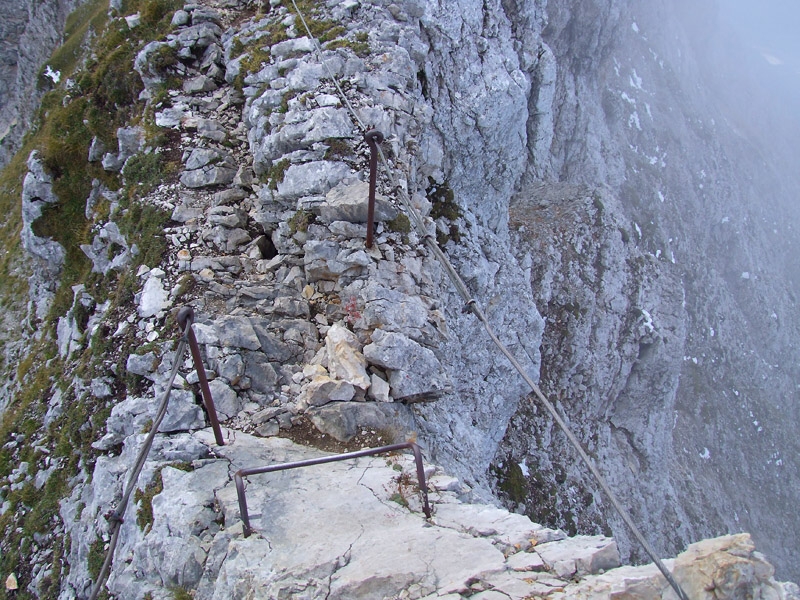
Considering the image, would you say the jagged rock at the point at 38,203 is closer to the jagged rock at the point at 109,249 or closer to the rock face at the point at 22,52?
the jagged rock at the point at 109,249

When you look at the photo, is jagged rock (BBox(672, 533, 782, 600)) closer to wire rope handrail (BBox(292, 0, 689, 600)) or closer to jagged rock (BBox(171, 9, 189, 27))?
wire rope handrail (BBox(292, 0, 689, 600))

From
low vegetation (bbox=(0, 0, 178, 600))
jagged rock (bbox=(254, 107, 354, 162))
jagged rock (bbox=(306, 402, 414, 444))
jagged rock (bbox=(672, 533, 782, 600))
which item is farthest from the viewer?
jagged rock (bbox=(254, 107, 354, 162))

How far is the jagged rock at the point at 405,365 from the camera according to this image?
8.20m

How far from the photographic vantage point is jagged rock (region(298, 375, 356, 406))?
777cm

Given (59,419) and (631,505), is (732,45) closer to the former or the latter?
(631,505)

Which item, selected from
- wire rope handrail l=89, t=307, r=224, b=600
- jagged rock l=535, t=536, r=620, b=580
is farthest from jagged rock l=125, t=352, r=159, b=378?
jagged rock l=535, t=536, r=620, b=580

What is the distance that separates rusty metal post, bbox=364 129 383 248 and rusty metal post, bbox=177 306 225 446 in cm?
380

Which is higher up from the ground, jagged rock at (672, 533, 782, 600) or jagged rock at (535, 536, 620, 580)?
jagged rock at (672, 533, 782, 600)

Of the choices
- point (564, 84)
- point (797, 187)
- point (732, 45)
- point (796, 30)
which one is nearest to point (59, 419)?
point (564, 84)

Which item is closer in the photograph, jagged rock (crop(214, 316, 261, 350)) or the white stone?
jagged rock (crop(214, 316, 261, 350))

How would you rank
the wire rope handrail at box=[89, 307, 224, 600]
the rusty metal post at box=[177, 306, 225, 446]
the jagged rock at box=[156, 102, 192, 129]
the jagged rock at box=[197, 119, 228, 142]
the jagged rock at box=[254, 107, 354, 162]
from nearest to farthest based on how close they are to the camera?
the wire rope handrail at box=[89, 307, 224, 600], the rusty metal post at box=[177, 306, 225, 446], the jagged rock at box=[254, 107, 354, 162], the jagged rock at box=[197, 119, 228, 142], the jagged rock at box=[156, 102, 192, 129]

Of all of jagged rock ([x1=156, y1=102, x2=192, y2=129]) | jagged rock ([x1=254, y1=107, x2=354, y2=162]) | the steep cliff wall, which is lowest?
the steep cliff wall

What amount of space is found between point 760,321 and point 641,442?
1239 inches

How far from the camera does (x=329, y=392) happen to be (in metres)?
7.78
